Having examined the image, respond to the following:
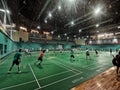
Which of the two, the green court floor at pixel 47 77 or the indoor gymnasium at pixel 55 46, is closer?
the green court floor at pixel 47 77

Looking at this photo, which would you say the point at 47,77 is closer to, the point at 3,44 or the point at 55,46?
the point at 3,44

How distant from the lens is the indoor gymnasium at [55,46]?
5711mm

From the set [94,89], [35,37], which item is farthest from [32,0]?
[35,37]

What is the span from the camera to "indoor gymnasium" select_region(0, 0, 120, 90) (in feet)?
18.7

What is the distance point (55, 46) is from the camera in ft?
152

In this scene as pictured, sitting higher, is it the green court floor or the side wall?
the side wall

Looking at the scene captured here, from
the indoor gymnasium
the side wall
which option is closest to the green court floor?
the indoor gymnasium

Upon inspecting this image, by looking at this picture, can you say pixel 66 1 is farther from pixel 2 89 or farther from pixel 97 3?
pixel 2 89

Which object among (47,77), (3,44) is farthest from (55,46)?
(47,77)

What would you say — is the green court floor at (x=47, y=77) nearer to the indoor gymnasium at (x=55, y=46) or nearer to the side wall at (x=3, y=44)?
the indoor gymnasium at (x=55, y=46)

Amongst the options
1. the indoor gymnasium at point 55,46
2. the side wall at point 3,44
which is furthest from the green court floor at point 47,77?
the side wall at point 3,44

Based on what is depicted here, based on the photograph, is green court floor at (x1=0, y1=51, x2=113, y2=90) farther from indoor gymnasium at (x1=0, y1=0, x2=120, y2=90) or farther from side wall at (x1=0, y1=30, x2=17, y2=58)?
side wall at (x1=0, y1=30, x2=17, y2=58)

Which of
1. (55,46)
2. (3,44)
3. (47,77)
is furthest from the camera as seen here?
(55,46)

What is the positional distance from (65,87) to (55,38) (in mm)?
42963
